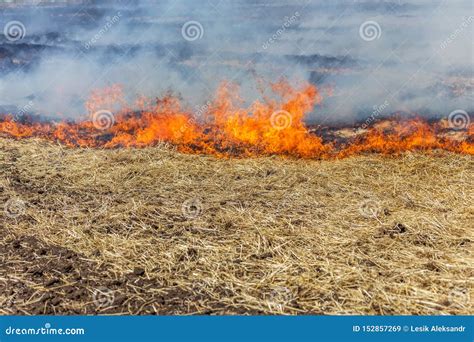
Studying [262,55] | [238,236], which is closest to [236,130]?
[238,236]

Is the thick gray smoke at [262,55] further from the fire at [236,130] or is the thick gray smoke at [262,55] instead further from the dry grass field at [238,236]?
the dry grass field at [238,236]

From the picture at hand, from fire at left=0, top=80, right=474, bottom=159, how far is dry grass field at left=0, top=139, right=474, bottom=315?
1.60 ft

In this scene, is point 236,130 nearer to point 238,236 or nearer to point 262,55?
point 238,236

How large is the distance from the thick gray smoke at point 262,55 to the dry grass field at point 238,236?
212 centimetres

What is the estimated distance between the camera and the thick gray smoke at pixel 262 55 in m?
8.08

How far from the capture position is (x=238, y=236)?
4172 mm

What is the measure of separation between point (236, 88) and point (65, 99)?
10.9 feet

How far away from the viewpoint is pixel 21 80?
10.0m

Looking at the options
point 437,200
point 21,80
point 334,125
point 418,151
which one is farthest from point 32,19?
point 437,200

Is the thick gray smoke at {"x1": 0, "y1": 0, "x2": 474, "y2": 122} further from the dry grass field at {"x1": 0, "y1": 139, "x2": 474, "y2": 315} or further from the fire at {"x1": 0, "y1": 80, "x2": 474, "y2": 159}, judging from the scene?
the dry grass field at {"x1": 0, "y1": 139, "x2": 474, "y2": 315}

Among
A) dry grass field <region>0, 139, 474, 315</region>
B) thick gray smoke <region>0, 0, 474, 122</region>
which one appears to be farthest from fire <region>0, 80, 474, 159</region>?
dry grass field <region>0, 139, 474, 315</region>

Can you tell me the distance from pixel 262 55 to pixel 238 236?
694 cm

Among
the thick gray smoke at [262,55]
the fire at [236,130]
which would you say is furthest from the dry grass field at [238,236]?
the thick gray smoke at [262,55]

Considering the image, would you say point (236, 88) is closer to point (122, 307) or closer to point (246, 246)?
point (246, 246)
